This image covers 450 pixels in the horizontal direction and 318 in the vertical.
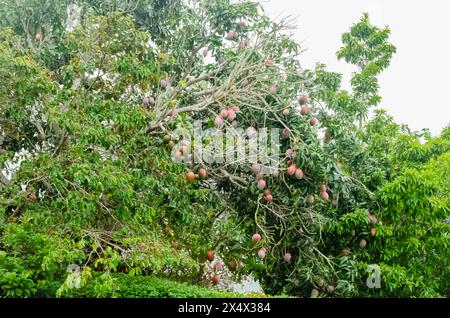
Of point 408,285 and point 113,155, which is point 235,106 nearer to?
point 113,155

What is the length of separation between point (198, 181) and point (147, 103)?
1.03 m

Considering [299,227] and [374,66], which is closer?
[299,227]

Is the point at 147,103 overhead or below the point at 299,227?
overhead

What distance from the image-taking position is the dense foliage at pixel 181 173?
5.59 m

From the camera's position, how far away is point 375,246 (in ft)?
24.2

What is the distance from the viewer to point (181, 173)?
21.1ft

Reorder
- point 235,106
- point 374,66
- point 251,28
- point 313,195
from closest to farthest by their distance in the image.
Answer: point 235,106 < point 313,195 < point 251,28 < point 374,66

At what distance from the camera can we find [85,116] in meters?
5.89

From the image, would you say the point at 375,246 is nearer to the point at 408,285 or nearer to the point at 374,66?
the point at 408,285

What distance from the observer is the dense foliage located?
5.59 meters
